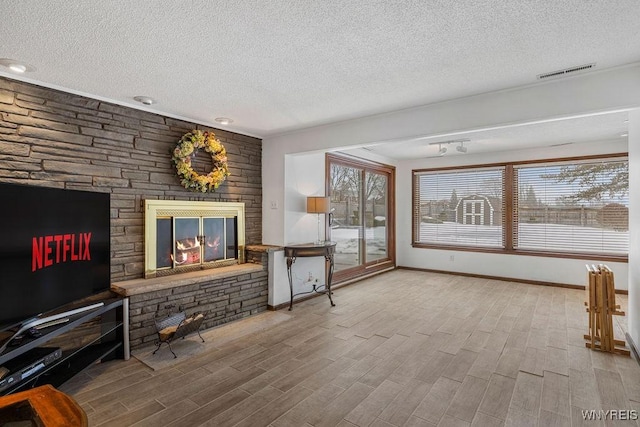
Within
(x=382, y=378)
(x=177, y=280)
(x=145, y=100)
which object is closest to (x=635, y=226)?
(x=382, y=378)

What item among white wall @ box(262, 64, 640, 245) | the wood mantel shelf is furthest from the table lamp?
the wood mantel shelf

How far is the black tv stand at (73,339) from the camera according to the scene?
7.20 feet

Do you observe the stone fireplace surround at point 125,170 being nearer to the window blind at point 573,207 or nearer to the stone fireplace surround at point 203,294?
the stone fireplace surround at point 203,294

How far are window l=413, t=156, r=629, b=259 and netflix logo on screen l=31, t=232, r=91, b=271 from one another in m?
6.31

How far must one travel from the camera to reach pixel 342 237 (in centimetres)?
610

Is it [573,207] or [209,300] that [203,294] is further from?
[573,207]

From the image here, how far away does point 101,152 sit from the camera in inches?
130

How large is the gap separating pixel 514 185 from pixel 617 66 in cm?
408

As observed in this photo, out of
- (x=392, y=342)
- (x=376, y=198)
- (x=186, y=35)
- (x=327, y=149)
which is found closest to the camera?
(x=186, y=35)

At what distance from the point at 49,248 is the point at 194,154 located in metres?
1.93

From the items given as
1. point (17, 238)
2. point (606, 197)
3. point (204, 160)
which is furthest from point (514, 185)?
point (17, 238)

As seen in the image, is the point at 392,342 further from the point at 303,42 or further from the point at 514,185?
the point at 514,185

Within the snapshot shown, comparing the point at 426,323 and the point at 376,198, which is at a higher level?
the point at 376,198

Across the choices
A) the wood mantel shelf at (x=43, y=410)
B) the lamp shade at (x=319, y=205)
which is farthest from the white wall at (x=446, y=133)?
the wood mantel shelf at (x=43, y=410)
